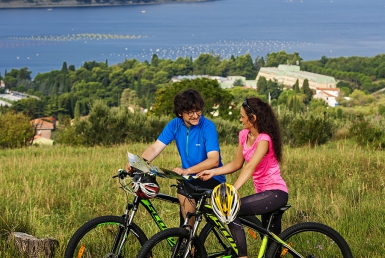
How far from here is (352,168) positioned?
9055mm

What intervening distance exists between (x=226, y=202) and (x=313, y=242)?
88 cm

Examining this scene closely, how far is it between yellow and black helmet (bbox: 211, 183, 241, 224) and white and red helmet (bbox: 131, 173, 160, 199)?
432 mm

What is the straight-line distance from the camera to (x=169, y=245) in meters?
3.64

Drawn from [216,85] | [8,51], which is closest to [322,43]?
[8,51]

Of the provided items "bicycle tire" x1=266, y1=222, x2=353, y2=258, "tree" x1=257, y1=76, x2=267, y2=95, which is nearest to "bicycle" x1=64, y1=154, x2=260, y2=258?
"bicycle tire" x1=266, y1=222, x2=353, y2=258

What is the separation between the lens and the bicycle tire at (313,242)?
377 centimetres

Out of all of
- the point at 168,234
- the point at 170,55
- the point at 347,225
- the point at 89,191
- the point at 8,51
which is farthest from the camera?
the point at 8,51

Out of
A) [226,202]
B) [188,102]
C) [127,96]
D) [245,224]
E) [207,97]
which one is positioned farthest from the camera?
[127,96]

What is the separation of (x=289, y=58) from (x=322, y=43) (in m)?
44.4

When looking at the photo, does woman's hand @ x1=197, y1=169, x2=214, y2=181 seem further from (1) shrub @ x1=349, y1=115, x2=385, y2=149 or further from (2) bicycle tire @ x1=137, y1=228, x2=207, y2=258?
(1) shrub @ x1=349, y1=115, x2=385, y2=149

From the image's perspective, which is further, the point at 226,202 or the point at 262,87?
the point at 262,87

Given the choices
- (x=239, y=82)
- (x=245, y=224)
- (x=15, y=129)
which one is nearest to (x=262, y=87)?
(x=239, y=82)

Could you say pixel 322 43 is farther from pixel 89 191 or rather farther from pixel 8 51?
pixel 89 191

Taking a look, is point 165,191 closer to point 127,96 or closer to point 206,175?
point 206,175
